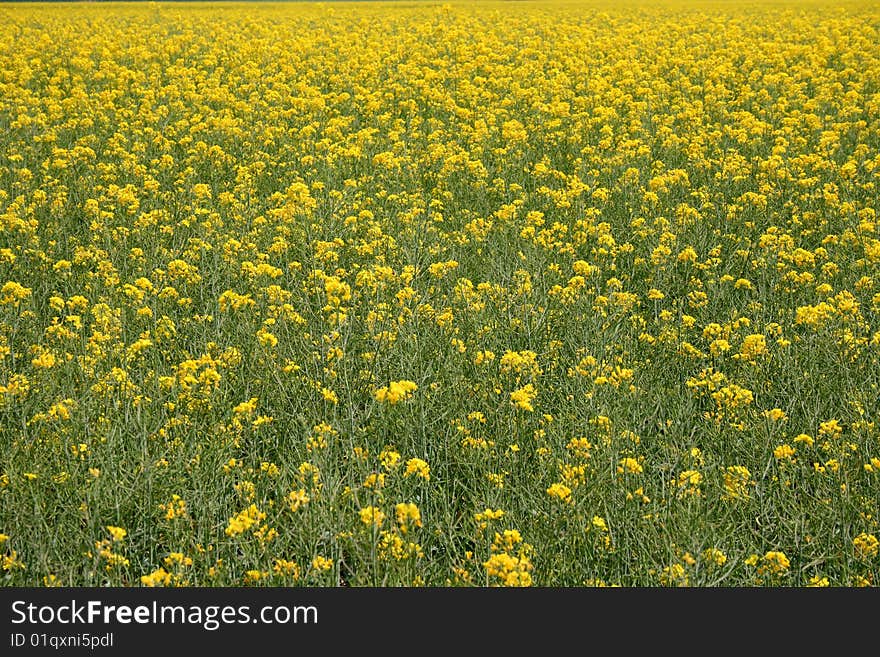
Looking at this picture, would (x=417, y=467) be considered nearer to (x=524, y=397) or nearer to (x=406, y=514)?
(x=406, y=514)

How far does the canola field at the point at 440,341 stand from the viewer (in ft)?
14.4

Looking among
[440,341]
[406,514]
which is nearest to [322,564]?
[406,514]

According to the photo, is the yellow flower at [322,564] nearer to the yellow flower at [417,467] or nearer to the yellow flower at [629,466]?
the yellow flower at [417,467]

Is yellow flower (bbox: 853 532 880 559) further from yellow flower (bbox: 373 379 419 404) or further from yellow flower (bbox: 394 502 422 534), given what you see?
yellow flower (bbox: 373 379 419 404)

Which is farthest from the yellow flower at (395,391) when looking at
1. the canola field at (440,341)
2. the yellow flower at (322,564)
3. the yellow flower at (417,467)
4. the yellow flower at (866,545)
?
the yellow flower at (866,545)

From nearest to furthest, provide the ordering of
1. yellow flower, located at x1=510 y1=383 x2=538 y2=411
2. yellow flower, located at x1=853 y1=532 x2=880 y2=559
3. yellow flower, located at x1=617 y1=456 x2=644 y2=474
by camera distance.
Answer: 1. yellow flower, located at x1=853 y1=532 x2=880 y2=559
2. yellow flower, located at x1=617 y1=456 x2=644 y2=474
3. yellow flower, located at x1=510 y1=383 x2=538 y2=411

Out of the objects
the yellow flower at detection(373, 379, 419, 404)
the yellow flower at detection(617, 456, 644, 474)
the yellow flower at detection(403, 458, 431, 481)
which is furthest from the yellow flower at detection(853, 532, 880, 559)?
the yellow flower at detection(373, 379, 419, 404)

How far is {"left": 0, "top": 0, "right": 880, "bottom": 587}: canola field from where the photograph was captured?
4.40 metres

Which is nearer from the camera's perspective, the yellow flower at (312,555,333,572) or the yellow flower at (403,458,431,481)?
the yellow flower at (312,555,333,572)

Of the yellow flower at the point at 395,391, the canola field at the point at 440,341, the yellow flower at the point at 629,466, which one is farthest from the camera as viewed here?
the yellow flower at the point at 395,391

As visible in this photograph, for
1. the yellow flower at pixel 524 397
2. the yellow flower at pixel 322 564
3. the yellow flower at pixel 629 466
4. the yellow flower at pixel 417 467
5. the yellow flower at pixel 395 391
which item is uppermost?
the yellow flower at pixel 395 391

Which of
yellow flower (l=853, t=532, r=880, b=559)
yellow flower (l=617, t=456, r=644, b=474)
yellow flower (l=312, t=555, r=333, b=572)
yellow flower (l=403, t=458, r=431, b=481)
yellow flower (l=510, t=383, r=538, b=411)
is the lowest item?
yellow flower (l=853, t=532, r=880, b=559)

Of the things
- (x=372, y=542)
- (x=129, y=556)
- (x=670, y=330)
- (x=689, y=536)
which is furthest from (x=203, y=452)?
(x=670, y=330)

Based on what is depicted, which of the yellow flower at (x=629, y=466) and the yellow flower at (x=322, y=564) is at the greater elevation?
the yellow flower at (x=629, y=466)
